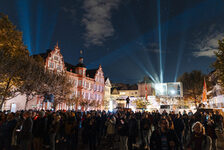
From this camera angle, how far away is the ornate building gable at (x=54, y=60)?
4436cm

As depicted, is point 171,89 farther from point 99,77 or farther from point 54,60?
point 54,60

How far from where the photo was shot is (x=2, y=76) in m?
20.5

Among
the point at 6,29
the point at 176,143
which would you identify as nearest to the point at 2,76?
the point at 6,29

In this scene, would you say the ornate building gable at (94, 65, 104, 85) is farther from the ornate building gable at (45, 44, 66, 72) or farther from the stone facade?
the ornate building gable at (45, 44, 66, 72)

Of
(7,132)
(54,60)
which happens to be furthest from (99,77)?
(7,132)

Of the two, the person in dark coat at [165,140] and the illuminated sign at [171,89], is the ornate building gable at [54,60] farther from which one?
the person in dark coat at [165,140]

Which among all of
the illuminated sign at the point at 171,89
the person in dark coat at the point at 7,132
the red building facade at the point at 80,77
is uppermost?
the red building facade at the point at 80,77

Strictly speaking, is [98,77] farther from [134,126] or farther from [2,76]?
[134,126]

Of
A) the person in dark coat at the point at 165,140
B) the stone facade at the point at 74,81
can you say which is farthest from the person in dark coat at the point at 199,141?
the stone facade at the point at 74,81

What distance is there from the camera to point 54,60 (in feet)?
151

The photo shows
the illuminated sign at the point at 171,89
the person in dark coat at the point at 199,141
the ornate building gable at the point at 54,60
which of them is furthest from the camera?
the ornate building gable at the point at 54,60

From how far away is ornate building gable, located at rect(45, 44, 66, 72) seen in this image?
146ft

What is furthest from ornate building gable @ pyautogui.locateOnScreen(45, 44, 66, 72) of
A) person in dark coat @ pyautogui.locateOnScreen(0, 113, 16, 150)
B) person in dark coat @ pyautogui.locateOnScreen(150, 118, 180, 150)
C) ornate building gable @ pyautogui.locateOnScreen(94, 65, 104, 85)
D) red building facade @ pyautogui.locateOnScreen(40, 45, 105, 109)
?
person in dark coat @ pyautogui.locateOnScreen(150, 118, 180, 150)

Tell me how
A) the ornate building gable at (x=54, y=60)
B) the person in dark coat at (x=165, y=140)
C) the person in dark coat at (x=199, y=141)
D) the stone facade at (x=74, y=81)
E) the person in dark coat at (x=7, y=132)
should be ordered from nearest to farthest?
the person in dark coat at (x=199, y=141) → the person in dark coat at (x=165, y=140) → the person in dark coat at (x=7, y=132) → the stone facade at (x=74, y=81) → the ornate building gable at (x=54, y=60)
